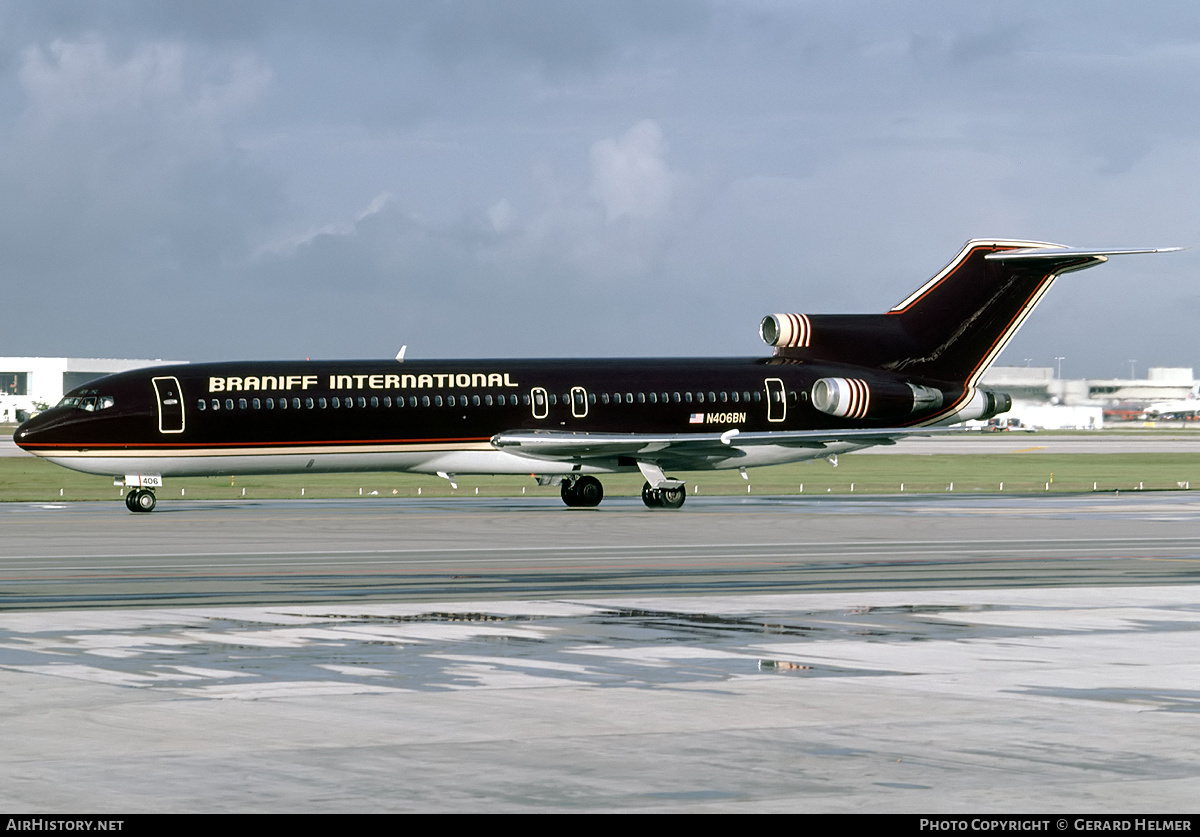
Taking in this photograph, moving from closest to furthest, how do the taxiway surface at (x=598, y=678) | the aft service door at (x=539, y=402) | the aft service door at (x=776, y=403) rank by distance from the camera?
the taxiway surface at (x=598, y=678) → the aft service door at (x=539, y=402) → the aft service door at (x=776, y=403)

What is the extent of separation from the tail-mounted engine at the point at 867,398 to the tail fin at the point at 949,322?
147 centimetres

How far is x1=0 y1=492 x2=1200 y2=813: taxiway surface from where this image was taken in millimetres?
11492

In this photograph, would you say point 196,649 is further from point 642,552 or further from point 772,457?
point 772,457

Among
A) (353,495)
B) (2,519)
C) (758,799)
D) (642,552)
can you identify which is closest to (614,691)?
(758,799)

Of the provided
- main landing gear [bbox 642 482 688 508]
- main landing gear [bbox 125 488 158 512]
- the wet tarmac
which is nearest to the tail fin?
main landing gear [bbox 642 482 688 508]

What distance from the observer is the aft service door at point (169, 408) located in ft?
153

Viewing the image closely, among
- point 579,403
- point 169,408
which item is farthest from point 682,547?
point 169,408

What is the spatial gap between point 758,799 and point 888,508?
40.3m

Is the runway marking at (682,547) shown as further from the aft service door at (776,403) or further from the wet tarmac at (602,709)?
the aft service door at (776,403)

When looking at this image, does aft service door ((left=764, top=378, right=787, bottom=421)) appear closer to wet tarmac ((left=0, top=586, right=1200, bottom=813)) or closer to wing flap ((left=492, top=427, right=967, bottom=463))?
wing flap ((left=492, top=427, right=967, bottom=463))

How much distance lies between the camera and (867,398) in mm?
54344

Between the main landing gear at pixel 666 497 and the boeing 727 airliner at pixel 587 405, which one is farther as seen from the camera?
the main landing gear at pixel 666 497

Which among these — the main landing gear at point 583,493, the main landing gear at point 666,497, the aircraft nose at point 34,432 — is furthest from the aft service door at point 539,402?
the aircraft nose at point 34,432

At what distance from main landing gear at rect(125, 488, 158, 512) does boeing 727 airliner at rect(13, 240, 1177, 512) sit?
0.04m
